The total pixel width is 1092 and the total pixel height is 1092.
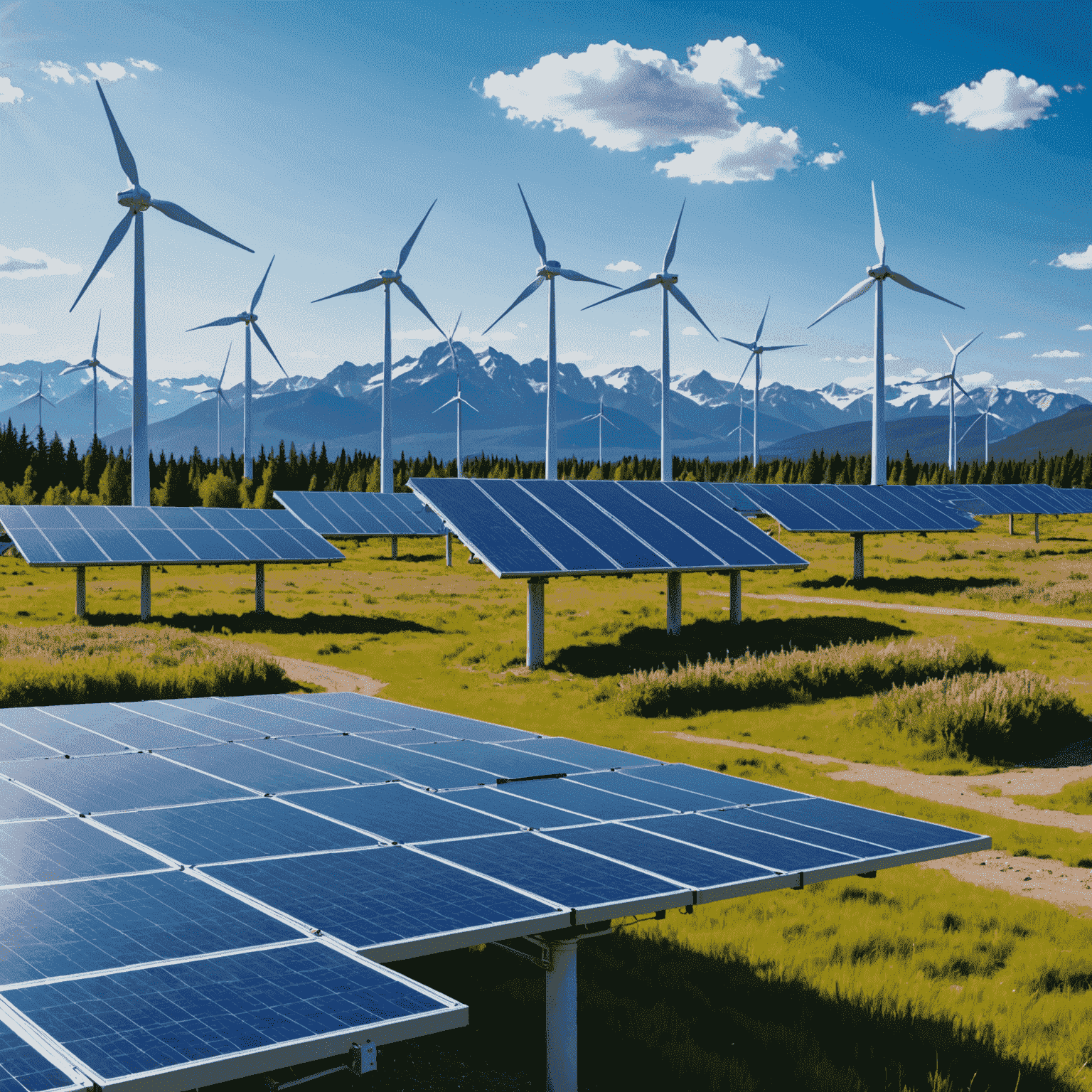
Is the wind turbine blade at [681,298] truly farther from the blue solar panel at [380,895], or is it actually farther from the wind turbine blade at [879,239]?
the blue solar panel at [380,895]

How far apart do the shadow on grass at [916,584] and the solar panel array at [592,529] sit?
1427 centimetres

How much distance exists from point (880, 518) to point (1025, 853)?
38473 mm

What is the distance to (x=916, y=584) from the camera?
50.8 metres

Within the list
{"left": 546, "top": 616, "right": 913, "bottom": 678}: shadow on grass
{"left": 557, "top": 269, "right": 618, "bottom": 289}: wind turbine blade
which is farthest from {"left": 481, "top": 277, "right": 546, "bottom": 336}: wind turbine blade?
{"left": 546, "top": 616, "right": 913, "bottom": 678}: shadow on grass

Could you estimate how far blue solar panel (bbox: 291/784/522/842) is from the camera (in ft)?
28.2

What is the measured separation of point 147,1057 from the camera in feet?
15.2

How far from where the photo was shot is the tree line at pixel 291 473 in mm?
107500

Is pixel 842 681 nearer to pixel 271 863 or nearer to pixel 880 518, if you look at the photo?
pixel 271 863

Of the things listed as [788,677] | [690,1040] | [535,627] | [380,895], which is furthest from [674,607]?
[380,895]

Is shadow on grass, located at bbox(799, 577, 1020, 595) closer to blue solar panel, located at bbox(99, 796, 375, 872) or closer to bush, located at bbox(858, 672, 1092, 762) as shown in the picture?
bush, located at bbox(858, 672, 1092, 762)

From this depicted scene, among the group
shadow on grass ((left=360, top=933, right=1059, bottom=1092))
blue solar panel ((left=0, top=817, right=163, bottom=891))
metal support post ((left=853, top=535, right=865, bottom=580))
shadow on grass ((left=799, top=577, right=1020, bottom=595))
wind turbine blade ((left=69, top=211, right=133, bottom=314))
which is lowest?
shadow on grass ((left=360, top=933, right=1059, bottom=1092))

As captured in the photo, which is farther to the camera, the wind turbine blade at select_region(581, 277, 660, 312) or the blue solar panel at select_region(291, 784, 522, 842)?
the wind turbine blade at select_region(581, 277, 660, 312)

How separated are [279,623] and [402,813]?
33304 mm

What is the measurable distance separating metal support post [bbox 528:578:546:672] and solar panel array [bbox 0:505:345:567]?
15.2 meters
